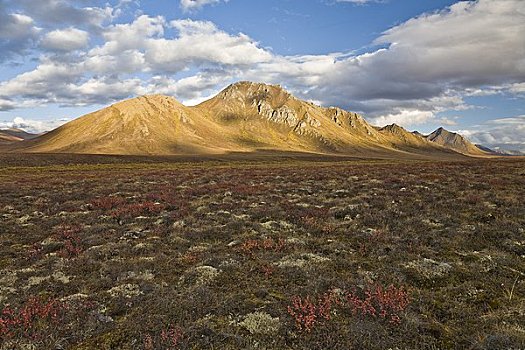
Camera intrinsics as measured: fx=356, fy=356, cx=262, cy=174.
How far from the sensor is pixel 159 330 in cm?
852

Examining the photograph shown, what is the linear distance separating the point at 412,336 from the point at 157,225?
1425 centimetres

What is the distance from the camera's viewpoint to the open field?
8352 mm

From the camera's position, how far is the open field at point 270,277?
8352 mm

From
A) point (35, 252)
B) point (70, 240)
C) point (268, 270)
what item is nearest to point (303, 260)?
point (268, 270)

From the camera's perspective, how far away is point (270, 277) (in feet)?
38.2

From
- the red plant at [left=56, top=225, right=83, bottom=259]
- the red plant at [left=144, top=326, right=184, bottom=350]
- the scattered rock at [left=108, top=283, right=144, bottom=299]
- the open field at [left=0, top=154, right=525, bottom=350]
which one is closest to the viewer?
the red plant at [left=144, top=326, right=184, bottom=350]

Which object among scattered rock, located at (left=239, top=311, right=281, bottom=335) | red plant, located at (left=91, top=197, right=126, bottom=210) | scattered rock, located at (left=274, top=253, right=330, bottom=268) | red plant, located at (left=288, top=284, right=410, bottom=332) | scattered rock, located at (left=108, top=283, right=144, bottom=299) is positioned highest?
red plant, located at (left=91, top=197, right=126, bottom=210)

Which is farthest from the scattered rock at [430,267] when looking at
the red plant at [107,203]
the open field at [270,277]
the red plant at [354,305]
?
the red plant at [107,203]

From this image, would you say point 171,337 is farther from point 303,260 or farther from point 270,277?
point 303,260

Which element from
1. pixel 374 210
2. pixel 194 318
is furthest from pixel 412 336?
pixel 374 210

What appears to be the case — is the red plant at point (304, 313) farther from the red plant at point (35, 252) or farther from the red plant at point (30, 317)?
the red plant at point (35, 252)

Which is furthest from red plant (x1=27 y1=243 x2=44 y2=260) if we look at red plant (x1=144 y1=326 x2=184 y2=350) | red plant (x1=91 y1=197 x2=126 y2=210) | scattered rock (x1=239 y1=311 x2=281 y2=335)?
scattered rock (x1=239 y1=311 x2=281 y2=335)

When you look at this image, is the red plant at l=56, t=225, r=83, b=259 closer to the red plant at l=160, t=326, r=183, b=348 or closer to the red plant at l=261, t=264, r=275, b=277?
the red plant at l=261, t=264, r=275, b=277

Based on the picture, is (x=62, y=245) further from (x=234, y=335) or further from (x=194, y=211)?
(x=234, y=335)
